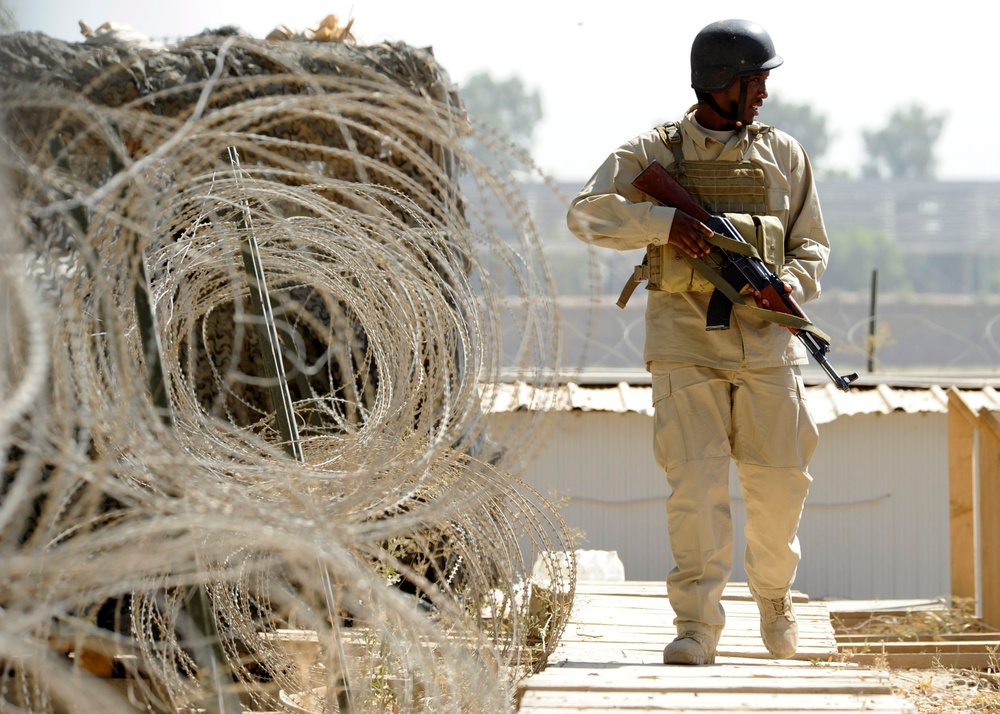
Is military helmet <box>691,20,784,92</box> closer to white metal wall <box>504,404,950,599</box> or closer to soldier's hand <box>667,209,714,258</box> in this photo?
soldier's hand <box>667,209,714,258</box>

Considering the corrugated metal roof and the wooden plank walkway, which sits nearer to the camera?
the wooden plank walkway

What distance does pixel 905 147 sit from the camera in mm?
77812

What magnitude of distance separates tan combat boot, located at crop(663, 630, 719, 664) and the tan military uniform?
0.11ft

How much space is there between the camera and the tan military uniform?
3.72 m

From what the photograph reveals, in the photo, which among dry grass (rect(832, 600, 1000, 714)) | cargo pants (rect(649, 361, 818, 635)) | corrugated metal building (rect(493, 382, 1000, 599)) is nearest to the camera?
cargo pants (rect(649, 361, 818, 635))

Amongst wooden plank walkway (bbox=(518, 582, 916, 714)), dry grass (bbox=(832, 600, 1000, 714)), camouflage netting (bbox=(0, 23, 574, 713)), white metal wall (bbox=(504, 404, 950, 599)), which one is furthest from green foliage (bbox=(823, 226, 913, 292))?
camouflage netting (bbox=(0, 23, 574, 713))

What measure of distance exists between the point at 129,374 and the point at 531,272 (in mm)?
1005

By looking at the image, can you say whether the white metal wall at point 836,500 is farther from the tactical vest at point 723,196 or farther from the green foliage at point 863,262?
the green foliage at point 863,262

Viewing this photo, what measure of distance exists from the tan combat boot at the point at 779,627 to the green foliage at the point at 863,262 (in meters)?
43.8

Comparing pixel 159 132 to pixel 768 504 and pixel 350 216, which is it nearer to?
pixel 350 216

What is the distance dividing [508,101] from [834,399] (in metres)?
70.2

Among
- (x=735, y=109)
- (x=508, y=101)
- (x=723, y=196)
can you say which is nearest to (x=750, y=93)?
(x=735, y=109)

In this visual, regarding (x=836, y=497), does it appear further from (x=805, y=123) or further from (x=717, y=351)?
(x=805, y=123)

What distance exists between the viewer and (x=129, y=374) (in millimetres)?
2080
